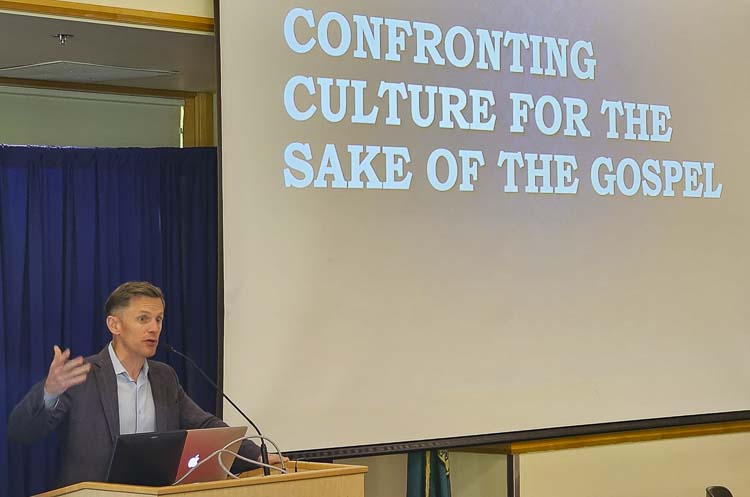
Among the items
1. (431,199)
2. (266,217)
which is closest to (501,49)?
(431,199)

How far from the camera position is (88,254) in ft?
15.5

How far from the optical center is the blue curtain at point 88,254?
4.54m

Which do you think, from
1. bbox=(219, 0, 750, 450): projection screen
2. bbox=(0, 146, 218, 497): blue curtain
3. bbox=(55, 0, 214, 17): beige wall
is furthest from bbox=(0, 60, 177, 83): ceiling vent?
bbox=(219, 0, 750, 450): projection screen

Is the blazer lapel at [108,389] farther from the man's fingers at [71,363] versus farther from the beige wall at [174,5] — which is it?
the beige wall at [174,5]

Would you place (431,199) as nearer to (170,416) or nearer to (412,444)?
(412,444)

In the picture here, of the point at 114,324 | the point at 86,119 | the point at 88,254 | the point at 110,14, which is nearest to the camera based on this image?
the point at 114,324

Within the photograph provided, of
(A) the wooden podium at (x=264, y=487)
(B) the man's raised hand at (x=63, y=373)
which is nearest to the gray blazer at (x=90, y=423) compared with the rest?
(B) the man's raised hand at (x=63, y=373)

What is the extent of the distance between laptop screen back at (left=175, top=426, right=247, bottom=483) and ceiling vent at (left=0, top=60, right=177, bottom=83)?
2204 millimetres

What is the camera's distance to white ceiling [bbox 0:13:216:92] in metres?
Answer: 3.97

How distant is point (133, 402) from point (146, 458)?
1.07 meters

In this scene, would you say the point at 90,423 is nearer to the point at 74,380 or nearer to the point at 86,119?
the point at 74,380

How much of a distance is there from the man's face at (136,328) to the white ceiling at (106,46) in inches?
40.5

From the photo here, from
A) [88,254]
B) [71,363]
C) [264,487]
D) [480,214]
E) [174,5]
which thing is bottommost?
[264,487]

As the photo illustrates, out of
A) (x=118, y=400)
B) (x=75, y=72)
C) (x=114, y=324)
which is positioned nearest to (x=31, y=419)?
(x=118, y=400)
